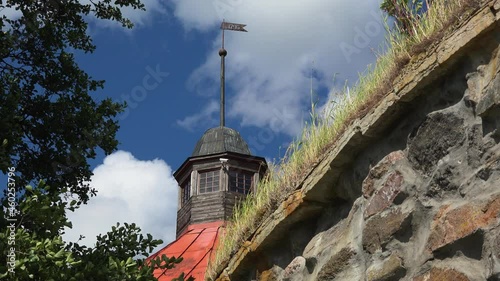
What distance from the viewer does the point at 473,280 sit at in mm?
3262

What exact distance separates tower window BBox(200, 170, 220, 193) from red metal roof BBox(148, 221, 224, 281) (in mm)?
1307

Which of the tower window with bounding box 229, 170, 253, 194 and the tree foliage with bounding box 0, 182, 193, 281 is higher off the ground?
the tower window with bounding box 229, 170, 253, 194

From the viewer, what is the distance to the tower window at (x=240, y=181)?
2298 centimetres

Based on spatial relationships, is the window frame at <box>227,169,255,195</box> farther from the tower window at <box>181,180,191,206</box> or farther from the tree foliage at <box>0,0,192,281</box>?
the tree foliage at <box>0,0,192,281</box>

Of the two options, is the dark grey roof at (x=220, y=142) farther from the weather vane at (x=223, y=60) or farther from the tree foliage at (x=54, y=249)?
the tree foliage at (x=54, y=249)

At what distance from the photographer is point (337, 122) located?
4820 mm

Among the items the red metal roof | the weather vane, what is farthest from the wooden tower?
the weather vane

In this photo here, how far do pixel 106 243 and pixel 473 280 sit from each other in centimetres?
467

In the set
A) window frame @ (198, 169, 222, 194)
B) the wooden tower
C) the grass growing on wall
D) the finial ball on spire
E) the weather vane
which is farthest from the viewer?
the finial ball on spire

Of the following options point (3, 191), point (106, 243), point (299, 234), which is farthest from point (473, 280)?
point (3, 191)

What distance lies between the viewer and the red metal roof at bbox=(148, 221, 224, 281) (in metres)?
16.6

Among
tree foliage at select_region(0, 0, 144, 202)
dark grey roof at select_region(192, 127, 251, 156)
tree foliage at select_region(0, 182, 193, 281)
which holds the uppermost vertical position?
dark grey roof at select_region(192, 127, 251, 156)

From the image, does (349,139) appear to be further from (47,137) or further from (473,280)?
(47,137)

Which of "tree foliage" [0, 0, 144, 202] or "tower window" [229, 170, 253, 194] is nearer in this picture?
"tree foliage" [0, 0, 144, 202]
